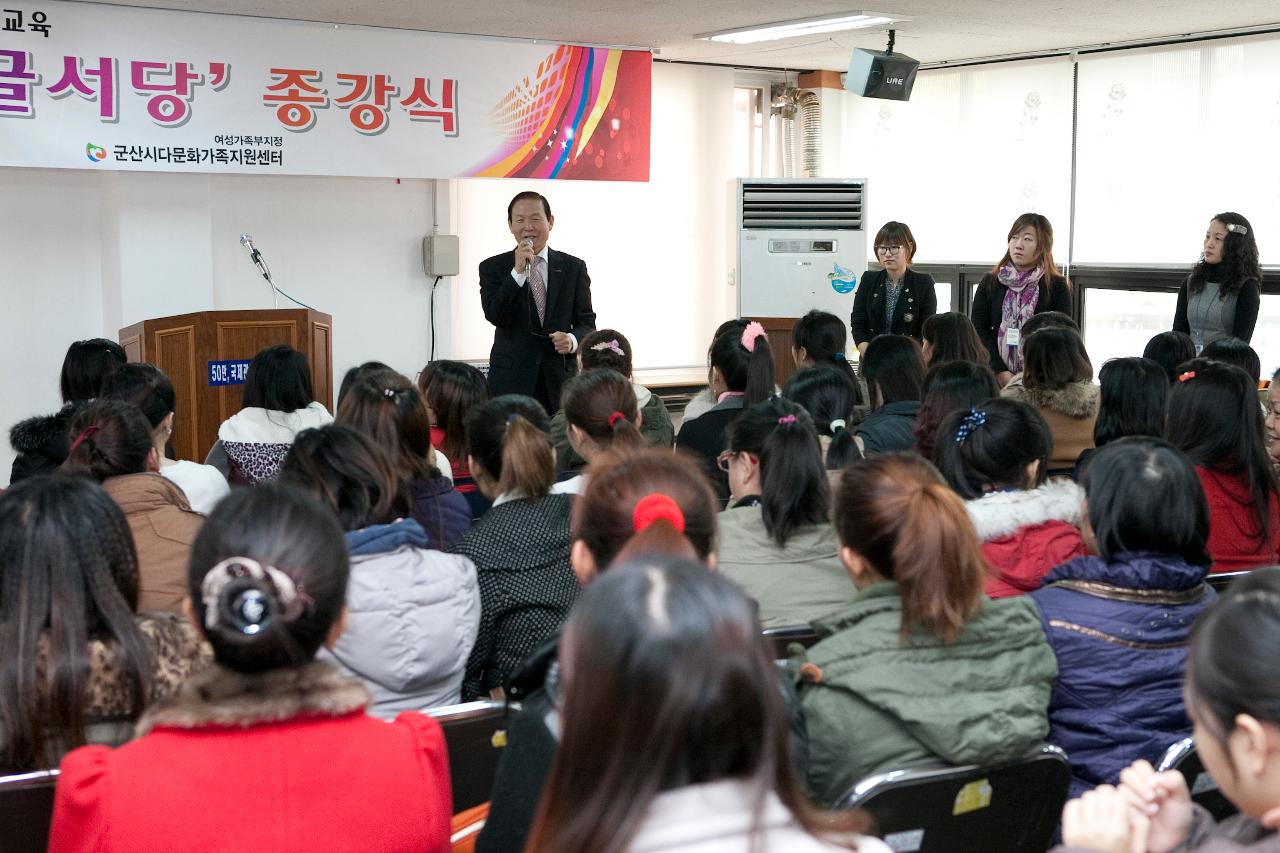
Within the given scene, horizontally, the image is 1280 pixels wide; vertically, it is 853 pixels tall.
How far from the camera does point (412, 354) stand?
21.9 ft

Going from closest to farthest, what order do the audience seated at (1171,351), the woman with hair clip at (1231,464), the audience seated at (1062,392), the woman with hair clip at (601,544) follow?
the woman with hair clip at (601,544)
the woman with hair clip at (1231,464)
the audience seated at (1062,392)
the audience seated at (1171,351)

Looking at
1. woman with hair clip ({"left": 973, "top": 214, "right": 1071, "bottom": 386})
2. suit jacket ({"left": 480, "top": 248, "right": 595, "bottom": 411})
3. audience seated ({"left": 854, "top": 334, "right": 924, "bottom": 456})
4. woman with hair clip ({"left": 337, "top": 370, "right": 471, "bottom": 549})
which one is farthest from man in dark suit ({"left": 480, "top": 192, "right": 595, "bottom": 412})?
woman with hair clip ({"left": 337, "top": 370, "right": 471, "bottom": 549})

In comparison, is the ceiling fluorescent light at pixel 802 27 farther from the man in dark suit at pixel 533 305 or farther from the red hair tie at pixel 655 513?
the red hair tie at pixel 655 513

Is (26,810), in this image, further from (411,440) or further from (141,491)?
(411,440)

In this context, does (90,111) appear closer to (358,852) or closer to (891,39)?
(891,39)

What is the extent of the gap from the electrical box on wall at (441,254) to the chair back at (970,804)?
507 centimetres

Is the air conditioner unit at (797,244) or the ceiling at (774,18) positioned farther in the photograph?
the air conditioner unit at (797,244)

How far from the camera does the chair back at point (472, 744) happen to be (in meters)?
1.94

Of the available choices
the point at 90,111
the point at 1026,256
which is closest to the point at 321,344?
the point at 90,111

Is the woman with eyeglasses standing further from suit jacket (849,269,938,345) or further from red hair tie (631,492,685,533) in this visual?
red hair tie (631,492,685,533)

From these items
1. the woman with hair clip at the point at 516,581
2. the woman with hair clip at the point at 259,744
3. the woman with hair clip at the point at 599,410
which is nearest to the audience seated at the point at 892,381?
the woman with hair clip at the point at 599,410

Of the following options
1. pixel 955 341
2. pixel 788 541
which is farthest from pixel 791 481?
pixel 955 341

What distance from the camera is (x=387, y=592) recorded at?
216 centimetres

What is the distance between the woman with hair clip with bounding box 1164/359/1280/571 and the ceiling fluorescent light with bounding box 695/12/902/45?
10.9ft
